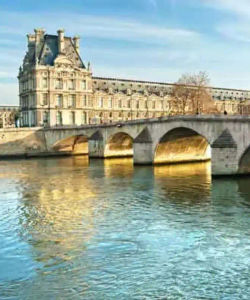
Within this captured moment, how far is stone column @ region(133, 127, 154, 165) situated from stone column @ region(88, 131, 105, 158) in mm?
12375

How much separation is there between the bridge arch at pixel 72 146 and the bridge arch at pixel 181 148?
76.6 feet

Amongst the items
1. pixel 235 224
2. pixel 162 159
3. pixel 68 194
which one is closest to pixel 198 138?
pixel 162 159

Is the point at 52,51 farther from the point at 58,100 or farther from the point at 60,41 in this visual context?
the point at 58,100

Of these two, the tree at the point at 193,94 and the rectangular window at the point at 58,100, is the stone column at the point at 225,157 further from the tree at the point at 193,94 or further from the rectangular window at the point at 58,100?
the rectangular window at the point at 58,100

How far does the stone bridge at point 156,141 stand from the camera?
1415 inches

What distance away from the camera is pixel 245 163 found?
36.2 m

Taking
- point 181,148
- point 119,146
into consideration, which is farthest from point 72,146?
point 181,148

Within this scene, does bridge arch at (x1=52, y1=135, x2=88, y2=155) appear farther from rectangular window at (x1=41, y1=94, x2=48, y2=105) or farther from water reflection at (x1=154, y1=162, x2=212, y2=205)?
water reflection at (x1=154, y1=162, x2=212, y2=205)

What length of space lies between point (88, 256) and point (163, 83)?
96089 millimetres

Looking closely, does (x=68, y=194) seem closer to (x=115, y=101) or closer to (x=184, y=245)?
(x=184, y=245)

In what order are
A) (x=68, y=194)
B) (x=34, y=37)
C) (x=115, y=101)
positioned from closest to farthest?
(x=68, y=194) < (x=34, y=37) < (x=115, y=101)

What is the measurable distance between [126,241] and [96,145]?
43.1 m

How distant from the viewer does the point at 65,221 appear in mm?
22562

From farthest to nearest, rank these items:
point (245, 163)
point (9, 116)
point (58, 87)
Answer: point (9, 116) < point (58, 87) < point (245, 163)
